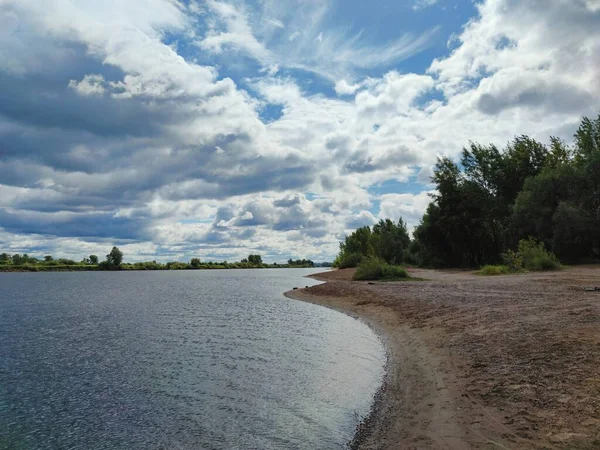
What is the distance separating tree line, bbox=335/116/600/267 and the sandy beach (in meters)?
35.2

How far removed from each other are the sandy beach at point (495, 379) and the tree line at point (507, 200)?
3523cm

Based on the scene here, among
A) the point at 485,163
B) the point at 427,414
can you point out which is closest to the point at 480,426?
the point at 427,414

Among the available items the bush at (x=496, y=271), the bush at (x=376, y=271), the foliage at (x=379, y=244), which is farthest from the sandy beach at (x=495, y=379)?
the foliage at (x=379, y=244)

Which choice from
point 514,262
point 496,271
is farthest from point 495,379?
point 514,262

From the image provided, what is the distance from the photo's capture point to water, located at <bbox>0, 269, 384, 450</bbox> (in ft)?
30.4

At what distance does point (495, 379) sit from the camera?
10352mm

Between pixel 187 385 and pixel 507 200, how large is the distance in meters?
70.3

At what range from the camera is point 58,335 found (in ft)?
73.9

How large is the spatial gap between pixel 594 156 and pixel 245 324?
47182mm

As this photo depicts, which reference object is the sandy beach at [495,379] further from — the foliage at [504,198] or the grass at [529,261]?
the foliage at [504,198]

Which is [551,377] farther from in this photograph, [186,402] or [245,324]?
[245,324]

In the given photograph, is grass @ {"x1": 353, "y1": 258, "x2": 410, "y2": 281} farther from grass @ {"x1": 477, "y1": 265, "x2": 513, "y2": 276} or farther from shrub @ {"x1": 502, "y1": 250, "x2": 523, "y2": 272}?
shrub @ {"x1": 502, "y1": 250, "x2": 523, "y2": 272}

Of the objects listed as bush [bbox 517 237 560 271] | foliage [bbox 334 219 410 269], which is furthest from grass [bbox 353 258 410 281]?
foliage [bbox 334 219 410 269]

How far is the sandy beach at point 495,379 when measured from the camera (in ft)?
25.0
